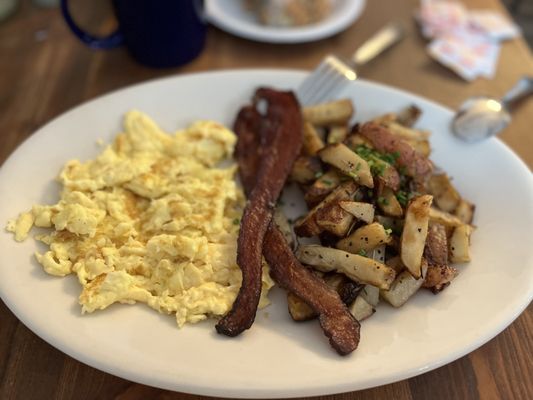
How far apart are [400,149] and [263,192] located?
0.38m

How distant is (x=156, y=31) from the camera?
1.83 metres

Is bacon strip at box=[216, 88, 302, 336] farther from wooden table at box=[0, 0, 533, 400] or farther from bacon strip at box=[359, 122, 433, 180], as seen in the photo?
wooden table at box=[0, 0, 533, 400]

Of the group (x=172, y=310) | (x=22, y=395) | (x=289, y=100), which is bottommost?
(x=22, y=395)

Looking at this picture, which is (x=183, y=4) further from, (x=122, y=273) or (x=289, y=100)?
(x=122, y=273)

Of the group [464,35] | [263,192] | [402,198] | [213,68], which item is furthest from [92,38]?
[464,35]

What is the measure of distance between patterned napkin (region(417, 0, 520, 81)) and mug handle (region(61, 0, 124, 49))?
126 centimetres

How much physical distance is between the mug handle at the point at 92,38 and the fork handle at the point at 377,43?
88 centimetres

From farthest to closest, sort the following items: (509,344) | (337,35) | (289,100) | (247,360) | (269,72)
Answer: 1. (337,35)
2. (269,72)
3. (289,100)
4. (509,344)
5. (247,360)

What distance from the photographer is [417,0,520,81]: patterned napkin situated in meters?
2.07

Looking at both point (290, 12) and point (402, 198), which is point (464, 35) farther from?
point (402, 198)

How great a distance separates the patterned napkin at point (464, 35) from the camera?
207 centimetres

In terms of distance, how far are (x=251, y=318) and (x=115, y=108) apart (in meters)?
0.85

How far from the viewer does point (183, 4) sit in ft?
5.82

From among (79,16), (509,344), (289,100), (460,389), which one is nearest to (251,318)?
(460,389)
